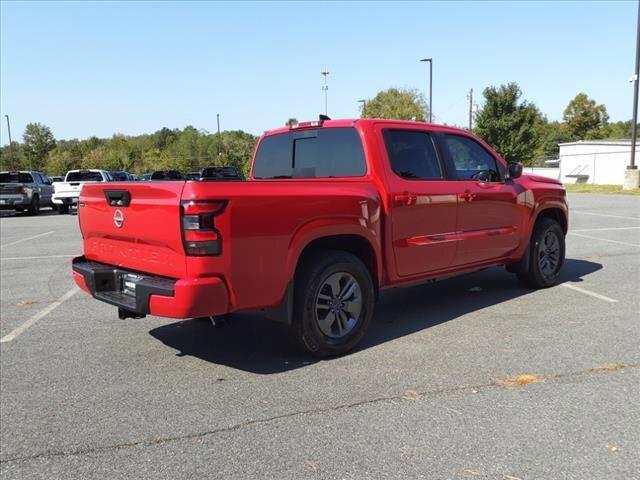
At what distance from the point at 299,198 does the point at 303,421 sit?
154 centimetres

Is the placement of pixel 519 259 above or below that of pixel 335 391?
above

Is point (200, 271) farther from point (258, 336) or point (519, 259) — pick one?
point (519, 259)

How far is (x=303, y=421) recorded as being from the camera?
3.32 meters

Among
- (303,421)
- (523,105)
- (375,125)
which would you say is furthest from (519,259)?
(523,105)

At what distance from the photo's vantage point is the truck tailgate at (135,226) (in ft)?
11.9

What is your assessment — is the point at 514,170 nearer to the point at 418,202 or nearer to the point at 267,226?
the point at 418,202

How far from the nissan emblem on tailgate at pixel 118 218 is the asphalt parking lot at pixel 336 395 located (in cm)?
114

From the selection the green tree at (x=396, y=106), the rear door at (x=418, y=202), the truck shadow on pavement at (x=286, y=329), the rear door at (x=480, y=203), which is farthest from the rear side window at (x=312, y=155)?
the green tree at (x=396, y=106)

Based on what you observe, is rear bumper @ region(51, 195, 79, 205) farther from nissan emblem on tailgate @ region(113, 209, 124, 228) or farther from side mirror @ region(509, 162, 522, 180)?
Result: side mirror @ region(509, 162, 522, 180)

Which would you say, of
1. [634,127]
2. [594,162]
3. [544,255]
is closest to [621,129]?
[594,162]

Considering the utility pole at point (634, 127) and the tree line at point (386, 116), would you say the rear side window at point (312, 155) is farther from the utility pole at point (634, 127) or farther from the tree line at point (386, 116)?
the utility pole at point (634, 127)

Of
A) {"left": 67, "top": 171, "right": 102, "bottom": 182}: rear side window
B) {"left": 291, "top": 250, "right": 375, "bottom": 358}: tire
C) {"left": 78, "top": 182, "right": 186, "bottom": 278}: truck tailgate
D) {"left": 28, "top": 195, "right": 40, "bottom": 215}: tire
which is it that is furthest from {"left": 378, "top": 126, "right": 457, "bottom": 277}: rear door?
{"left": 28, "top": 195, "right": 40, "bottom": 215}: tire

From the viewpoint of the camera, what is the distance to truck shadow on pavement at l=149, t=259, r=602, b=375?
447 centimetres

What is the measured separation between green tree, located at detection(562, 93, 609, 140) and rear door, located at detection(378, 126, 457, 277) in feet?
284
